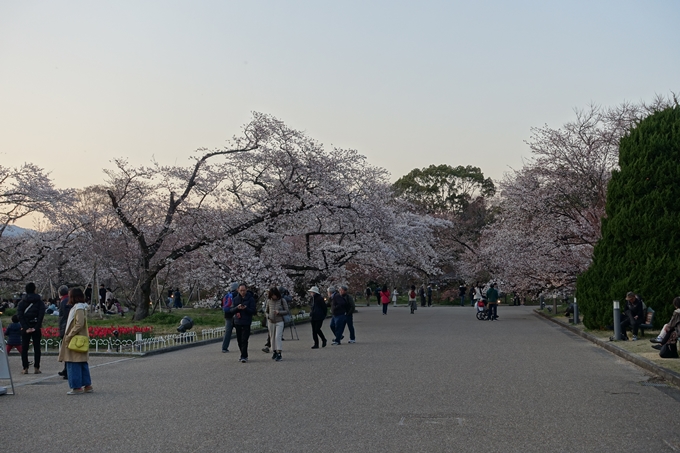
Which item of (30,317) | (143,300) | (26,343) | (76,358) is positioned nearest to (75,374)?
(76,358)

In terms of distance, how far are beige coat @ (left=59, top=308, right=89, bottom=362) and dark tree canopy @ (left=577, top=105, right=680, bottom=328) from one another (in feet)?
51.3

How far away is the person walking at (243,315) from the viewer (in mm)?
16156

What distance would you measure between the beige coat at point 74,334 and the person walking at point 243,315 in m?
4.99

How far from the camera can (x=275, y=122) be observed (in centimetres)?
3192

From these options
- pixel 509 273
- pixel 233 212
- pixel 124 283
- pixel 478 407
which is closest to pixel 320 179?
pixel 233 212

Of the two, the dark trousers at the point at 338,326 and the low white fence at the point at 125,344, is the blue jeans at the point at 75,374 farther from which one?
the dark trousers at the point at 338,326

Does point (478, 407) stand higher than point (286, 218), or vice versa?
point (286, 218)

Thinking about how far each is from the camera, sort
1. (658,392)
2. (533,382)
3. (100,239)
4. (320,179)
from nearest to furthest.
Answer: (658,392) → (533,382) → (320,179) → (100,239)

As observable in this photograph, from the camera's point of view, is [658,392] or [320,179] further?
[320,179]

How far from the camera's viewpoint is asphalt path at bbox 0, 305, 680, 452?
24.1 ft

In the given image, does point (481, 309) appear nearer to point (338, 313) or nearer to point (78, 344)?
point (338, 313)

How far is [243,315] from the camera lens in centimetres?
1669

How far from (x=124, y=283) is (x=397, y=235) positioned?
1062 inches

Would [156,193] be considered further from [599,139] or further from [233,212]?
[599,139]
